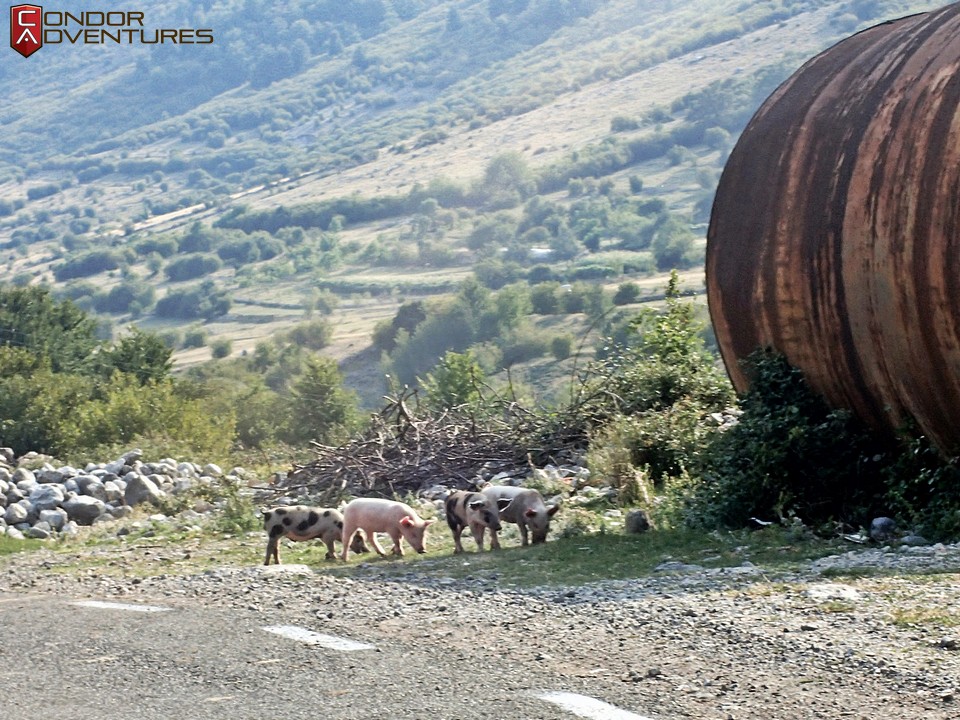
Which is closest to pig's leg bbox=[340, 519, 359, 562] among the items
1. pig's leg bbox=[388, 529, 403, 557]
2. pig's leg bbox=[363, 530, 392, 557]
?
pig's leg bbox=[363, 530, 392, 557]

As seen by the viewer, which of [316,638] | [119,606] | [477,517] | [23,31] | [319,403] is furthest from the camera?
[319,403]

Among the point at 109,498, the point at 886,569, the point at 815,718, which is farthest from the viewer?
the point at 109,498

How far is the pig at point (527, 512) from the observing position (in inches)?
440

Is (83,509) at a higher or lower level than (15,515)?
lower

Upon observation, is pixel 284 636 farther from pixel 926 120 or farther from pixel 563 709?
pixel 926 120

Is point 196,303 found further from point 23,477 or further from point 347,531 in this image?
point 347,531

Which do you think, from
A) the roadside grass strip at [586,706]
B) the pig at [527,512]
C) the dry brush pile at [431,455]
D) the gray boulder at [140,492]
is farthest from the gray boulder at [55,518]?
the roadside grass strip at [586,706]

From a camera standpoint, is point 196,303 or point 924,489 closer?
point 924,489

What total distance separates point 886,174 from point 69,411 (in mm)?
17711

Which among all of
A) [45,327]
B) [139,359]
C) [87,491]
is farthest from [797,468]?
[45,327]

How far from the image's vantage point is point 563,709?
5469mm

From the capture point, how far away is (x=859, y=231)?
1013 cm

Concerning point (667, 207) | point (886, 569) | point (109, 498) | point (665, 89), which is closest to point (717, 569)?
point (886, 569)

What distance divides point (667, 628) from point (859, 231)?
438 centimetres
